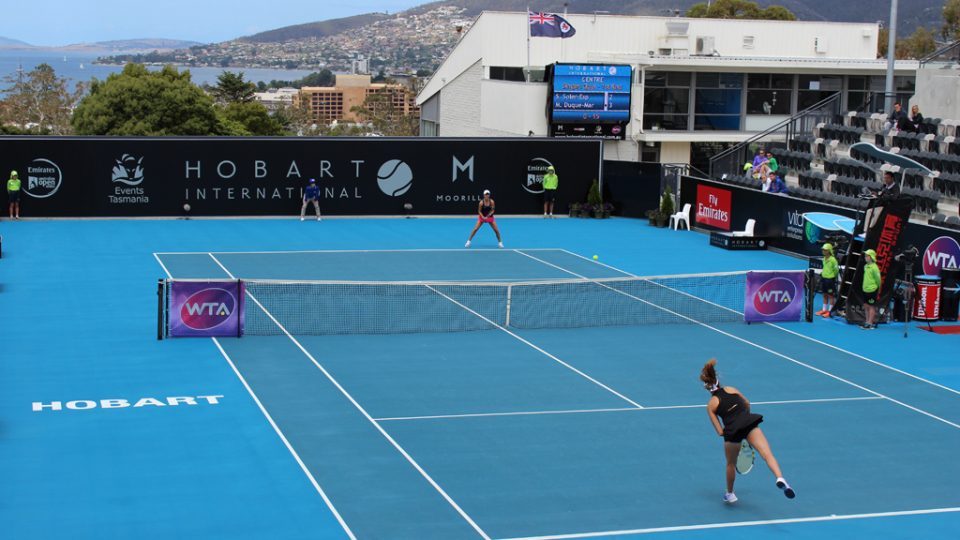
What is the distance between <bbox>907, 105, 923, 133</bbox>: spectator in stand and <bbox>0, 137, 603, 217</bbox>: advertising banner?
10864 millimetres

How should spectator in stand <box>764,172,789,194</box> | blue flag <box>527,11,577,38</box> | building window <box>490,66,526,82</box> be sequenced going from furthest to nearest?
building window <box>490,66,526,82</box>, blue flag <box>527,11,577,38</box>, spectator in stand <box>764,172,789,194</box>

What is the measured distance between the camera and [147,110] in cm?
7150

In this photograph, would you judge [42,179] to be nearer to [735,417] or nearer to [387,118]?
[735,417]

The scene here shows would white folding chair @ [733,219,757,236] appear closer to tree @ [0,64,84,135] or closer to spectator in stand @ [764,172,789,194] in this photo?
spectator in stand @ [764,172,789,194]

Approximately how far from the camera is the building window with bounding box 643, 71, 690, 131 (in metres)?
57.9

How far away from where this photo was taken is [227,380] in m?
19.9

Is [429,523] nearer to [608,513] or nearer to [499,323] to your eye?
[608,513]

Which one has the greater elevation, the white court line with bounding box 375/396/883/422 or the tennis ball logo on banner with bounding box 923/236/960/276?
the tennis ball logo on banner with bounding box 923/236/960/276

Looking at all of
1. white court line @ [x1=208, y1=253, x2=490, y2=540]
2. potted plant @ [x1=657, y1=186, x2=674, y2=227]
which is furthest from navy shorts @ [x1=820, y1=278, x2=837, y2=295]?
potted plant @ [x1=657, y1=186, x2=674, y2=227]

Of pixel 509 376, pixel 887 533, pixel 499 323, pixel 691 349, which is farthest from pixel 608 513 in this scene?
pixel 499 323

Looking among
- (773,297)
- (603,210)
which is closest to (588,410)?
(773,297)

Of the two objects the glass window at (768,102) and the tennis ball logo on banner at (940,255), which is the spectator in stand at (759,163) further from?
the glass window at (768,102)

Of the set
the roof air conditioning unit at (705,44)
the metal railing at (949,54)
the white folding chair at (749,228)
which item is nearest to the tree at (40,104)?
the roof air conditioning unit at (705,44)

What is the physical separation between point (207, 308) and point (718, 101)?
4136cm
